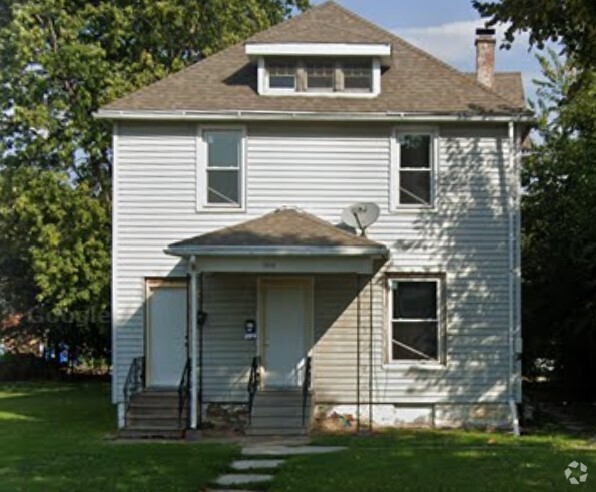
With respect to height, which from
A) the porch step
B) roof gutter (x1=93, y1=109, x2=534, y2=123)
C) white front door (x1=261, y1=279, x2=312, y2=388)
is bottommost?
the porch step

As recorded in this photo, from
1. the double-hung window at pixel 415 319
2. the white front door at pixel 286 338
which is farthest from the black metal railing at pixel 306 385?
the double-hung window at pixel 415 319

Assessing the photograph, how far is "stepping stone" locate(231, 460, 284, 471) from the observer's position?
12.3 m

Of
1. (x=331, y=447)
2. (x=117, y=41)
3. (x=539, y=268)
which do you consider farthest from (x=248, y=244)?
(x=117, y=41)

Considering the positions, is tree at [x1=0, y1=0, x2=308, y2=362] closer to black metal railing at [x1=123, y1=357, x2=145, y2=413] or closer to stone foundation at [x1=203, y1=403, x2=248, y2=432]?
black metal railing at [x1=123, y1=357, x2=145, y2=413]

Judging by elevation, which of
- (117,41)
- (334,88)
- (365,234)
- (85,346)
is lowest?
(85,346)

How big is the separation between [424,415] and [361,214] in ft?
13.2

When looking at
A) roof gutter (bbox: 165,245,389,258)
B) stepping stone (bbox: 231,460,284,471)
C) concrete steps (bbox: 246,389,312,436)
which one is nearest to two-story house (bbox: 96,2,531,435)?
concrete steps (bbox: 246,389,312,436)

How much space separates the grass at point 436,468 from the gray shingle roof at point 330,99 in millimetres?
6572

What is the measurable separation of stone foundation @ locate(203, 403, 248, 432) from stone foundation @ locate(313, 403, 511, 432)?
1.37 m

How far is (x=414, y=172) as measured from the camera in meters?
18.3

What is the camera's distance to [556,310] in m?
22.7

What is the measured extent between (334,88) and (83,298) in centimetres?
1274

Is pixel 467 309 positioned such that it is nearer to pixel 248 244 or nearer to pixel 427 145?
pixel 427 145

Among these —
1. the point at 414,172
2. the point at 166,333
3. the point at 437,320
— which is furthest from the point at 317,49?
the point at 166,333
